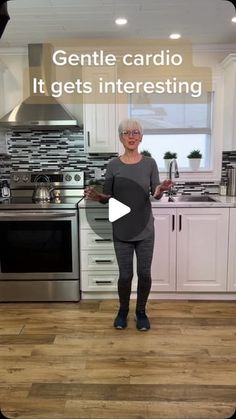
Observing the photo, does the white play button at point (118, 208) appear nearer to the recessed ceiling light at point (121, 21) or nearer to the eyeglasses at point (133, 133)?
the eyeglasses at point (133, 133)

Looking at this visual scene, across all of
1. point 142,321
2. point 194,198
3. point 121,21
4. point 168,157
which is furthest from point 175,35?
point 142,321

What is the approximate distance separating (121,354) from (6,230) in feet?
4.15

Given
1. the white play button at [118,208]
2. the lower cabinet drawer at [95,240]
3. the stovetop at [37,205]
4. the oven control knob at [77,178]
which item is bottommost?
the lower cabinet drawer at [95,240]

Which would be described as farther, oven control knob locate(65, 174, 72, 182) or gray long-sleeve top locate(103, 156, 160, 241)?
oven control knob locate(65, 174, 72, 182)

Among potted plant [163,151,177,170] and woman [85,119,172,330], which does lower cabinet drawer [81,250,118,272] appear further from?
potted plant [163,151,177,170]

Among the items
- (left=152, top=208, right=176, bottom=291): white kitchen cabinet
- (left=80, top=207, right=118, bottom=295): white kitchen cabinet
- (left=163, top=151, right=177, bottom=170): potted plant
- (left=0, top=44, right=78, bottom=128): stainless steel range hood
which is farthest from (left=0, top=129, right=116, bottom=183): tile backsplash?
(left=152, top=208, right=176, bottom=291): white kitchen cabinet

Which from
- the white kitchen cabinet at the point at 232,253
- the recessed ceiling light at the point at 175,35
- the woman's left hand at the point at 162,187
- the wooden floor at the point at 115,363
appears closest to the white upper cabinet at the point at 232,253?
the white kitchen cabinet at the point at 232,253

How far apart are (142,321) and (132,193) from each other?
84 centimetres

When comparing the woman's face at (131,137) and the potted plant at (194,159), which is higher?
the woman's face at (131,137)

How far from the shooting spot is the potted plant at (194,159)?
3121 mm

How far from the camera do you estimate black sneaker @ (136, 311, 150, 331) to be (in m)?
2.34

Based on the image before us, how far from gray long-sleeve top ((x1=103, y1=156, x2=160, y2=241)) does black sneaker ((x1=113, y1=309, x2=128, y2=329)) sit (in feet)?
1.71

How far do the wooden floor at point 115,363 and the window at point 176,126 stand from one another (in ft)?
4.26

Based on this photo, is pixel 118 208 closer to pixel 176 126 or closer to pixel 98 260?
pixel 98 260
